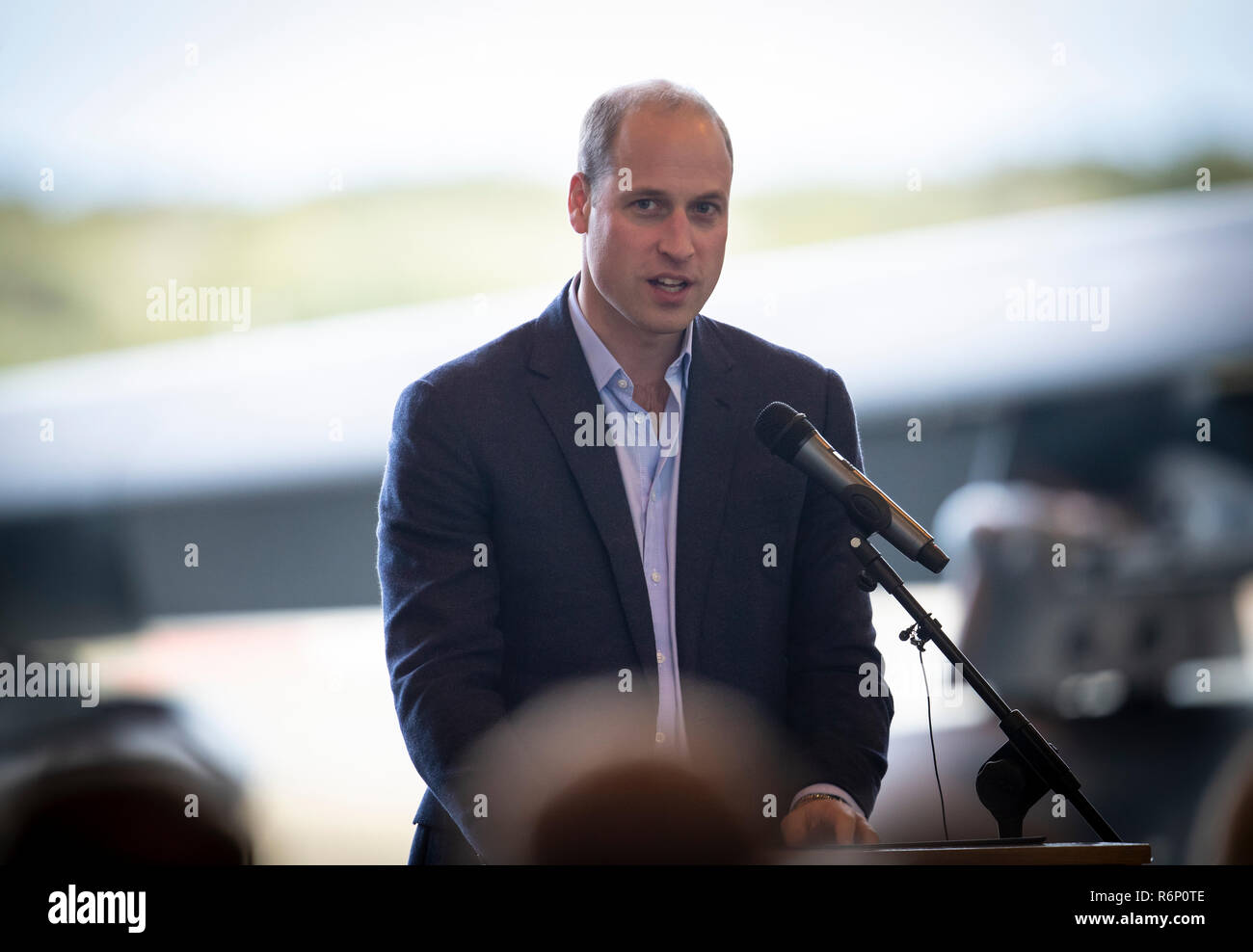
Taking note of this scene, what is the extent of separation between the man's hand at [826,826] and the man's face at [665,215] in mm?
734

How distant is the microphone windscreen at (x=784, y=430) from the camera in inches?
57.9

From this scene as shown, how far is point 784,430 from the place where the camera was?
1.47 m

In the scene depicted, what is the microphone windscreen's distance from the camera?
57.9 inches

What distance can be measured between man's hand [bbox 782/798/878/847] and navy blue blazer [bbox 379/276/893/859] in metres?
0.10

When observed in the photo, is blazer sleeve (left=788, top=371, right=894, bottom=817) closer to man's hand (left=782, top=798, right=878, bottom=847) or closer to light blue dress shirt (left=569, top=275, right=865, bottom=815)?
man's hand (left=782, top=798, right=878, bottom=847)

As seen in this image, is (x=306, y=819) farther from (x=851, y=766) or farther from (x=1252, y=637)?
(x=1252, y=637)

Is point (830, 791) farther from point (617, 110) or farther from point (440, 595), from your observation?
point (617, 110)

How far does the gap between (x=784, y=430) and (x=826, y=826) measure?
541 mm
